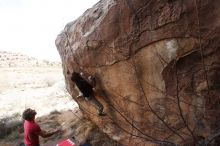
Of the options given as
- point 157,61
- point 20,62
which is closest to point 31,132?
point 157,61

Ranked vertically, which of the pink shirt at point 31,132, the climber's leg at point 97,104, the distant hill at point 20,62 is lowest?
the pink shirt at point 31,132

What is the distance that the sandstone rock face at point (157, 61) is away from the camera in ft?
20.4

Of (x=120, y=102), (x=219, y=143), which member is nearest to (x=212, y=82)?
(x=219, y=143)

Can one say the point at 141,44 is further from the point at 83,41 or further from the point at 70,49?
the point at 70,49

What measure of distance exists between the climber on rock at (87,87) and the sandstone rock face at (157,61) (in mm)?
142

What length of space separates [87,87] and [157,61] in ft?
6.90

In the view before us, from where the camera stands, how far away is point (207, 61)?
6.34m

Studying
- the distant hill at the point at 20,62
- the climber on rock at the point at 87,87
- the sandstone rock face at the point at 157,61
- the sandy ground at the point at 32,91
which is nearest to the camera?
the sandstone rock face at the point at 157,61

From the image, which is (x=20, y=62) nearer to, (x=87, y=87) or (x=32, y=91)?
(x=32, y=91)

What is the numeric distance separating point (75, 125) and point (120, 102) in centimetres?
330

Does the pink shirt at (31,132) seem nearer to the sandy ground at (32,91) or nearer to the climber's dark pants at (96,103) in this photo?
the climber's dark pants at (96,103)

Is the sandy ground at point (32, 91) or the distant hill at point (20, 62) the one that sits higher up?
the distant hill at point (20, 62)

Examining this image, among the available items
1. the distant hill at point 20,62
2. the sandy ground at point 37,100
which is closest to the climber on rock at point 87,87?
the sandy ground at point 37,100

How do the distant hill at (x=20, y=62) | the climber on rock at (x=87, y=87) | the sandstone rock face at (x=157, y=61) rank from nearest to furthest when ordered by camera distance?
the sandstone rock face at (x=157, y=61) < the climber on rock at (x=87, y=87) < the distant hill at (x=20, y=62)
